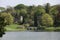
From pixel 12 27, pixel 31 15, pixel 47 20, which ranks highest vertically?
pixel 31 15

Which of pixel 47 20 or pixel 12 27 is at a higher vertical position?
pixel 47 20

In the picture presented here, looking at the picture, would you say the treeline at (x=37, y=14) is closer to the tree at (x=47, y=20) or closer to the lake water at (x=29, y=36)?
the tree at (x=47, y=20)

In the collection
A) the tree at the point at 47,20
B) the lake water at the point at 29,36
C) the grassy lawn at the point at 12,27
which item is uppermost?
the tree at the point at 47,20

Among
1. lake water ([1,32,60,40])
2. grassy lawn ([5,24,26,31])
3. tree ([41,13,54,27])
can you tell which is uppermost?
tree ([41,13,54,27])

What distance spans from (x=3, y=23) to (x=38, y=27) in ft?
2.25

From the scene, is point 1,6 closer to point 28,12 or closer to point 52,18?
point 28,12

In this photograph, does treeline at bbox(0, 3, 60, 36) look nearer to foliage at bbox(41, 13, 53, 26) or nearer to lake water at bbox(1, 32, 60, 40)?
foliage at bbox(41, 13, 53, 26)

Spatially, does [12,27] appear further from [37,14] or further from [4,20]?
[37,14]

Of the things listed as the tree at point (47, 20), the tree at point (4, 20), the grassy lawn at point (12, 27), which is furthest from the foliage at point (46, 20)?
the tree at point (4, 20)

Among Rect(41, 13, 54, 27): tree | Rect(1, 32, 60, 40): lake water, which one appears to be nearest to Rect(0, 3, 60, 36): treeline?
Rect(41, 13, 54, 27): tree

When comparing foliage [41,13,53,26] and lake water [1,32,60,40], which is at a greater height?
foliage [41,13,53,26]

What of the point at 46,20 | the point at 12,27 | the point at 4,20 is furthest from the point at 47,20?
the point at 4,20

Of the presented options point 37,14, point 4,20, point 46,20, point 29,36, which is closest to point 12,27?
point 4,20

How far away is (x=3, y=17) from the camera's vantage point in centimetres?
464
